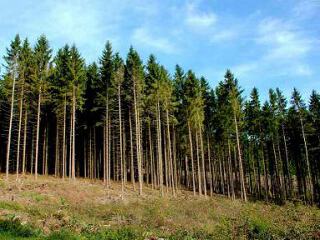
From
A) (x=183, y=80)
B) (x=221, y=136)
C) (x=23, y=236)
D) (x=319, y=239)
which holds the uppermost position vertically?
(x=183, y=80)

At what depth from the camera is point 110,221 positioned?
2075 centimetres

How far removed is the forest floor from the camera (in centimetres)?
1534

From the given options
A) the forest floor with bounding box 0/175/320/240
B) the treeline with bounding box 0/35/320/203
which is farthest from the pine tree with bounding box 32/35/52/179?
the forest floor with bounding box 0/175/320/240

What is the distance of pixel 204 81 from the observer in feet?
184

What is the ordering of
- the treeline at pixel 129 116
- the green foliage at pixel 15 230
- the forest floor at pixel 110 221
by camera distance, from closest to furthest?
1. the green foliage at pixel 15 230
2. the forest floor at pixel 110 221
3. the treeline at pixel 129 116

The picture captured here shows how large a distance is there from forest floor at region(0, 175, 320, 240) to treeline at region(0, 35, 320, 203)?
799 cm

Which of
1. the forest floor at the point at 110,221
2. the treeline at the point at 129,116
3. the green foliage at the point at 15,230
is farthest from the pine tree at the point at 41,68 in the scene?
the green foliage at the point at 15,230

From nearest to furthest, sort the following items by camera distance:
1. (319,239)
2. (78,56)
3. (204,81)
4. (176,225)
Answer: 1. (319,239)
2. (176,225)
3. (78,56)
4. (204,81)

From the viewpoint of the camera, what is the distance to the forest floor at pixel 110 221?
15.3 metres

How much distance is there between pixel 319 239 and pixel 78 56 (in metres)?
35.7

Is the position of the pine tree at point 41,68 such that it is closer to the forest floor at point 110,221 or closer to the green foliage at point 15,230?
the forest floor at point 110,221

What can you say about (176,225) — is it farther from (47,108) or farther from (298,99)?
(298,99)

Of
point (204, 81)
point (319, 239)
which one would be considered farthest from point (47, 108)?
point (319, 239)

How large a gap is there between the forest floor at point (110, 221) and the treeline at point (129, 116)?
314 inches
